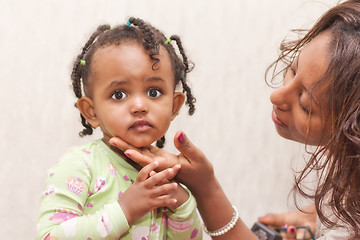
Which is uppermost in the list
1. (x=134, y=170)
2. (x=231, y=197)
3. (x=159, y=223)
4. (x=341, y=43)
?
(x=341, y=43)

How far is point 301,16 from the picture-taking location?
1.75m

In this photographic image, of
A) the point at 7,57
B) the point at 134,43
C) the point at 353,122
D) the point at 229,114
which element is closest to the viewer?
the point at 353,122

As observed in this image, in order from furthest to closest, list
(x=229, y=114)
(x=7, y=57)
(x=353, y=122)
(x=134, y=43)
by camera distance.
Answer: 1. (x=229, y=114)
2. (x=7, y=57)
3. (x=134, y=43)
4. (x=353, y=122)

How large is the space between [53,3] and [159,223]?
883 millimetres

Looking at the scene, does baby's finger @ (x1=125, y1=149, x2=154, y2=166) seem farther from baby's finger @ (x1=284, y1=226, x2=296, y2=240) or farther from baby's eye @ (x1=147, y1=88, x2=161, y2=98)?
baby's finger @ (x1=284, y1=226, x2=296, y2=240)

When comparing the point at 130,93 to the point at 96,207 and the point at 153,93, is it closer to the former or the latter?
the point at 153,93

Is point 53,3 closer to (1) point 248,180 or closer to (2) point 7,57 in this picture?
(2) point 7,57

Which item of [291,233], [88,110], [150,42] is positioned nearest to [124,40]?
[150,42]

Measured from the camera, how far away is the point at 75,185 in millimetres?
841

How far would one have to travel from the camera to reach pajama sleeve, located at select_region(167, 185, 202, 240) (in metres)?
0.94

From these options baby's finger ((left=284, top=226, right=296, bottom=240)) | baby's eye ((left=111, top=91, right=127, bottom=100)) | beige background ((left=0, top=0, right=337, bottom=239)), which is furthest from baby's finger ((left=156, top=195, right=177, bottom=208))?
baby's finger ((left=284, top=226, right=296, bottom=240))

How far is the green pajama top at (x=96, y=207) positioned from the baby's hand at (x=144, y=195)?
0.06 ft

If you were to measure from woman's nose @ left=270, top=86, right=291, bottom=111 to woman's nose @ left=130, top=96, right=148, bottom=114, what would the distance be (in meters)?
0.26

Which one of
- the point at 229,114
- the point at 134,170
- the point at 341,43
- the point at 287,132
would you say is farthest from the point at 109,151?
the point at 229,114
